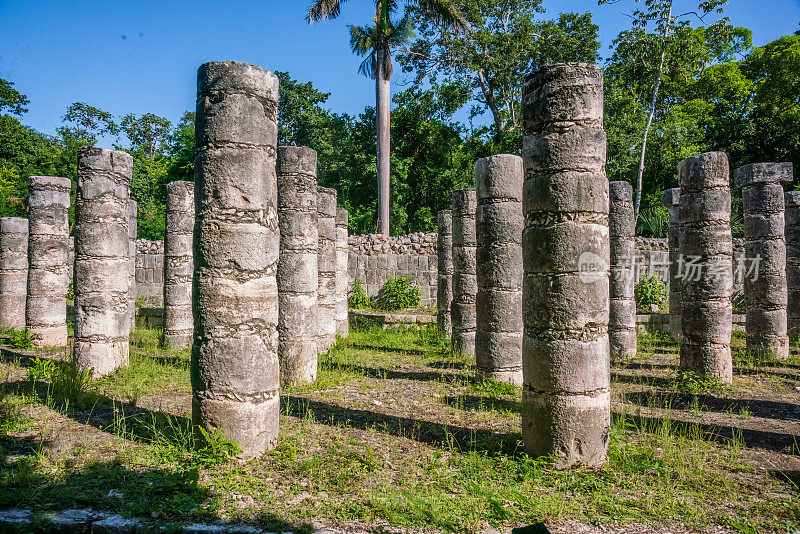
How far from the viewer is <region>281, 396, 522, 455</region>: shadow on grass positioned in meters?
5.96

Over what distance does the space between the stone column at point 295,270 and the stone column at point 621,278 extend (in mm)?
6319

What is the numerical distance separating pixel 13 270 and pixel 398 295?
35.9 ft

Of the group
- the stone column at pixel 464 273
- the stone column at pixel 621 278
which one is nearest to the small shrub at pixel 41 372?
the stone column at pixel 464 273

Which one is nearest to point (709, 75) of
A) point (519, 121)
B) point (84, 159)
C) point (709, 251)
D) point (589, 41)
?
point (589, 41)

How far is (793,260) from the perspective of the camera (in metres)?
13.1

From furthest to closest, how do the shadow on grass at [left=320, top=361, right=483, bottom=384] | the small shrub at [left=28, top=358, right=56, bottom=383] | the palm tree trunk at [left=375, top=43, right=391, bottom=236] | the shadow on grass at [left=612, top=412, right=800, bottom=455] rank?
1. the palm tree trunk at [left=375, top=43, right=391, bottom=236]
2. the shadow on grass at [left=320, top=361, right=483, bottom=384]
3. the small shrub at [left=28, top=358, right=56, bottom=383]
4. the shadow on grass at [left=612, top=412, right=800, bottom=455]

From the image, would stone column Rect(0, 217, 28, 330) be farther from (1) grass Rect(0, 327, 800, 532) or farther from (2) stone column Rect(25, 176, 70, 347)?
(1) grass Rect(0, 327, 800, 532)

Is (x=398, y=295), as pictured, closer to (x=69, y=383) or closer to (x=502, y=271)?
(x=502, y=271)

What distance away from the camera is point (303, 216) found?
8.72 m

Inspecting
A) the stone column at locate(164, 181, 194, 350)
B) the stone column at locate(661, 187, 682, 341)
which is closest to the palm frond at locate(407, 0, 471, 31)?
the stone column at locate(661, 187, 682, 341)

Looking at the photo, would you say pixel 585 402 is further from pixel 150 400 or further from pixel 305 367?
pixel 150 400

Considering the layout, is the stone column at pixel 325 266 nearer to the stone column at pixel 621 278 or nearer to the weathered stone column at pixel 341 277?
the weathered stone column at pixel 341 277

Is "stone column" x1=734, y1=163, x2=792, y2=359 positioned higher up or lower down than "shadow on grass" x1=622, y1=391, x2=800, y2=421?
higher up

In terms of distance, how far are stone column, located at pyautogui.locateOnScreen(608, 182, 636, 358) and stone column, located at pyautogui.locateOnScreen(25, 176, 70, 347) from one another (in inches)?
460
